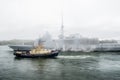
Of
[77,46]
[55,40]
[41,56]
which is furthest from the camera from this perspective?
[55,40]

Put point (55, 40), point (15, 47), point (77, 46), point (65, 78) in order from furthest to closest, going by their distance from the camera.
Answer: point (55, 40) < point (77, 46) < point (15, 47) < point (65, 78)

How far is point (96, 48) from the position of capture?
120438 mm

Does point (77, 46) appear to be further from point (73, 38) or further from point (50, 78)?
point (50, 78)

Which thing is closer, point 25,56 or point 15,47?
point 25,56

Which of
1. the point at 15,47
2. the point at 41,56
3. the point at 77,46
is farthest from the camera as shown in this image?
the point at 77,46

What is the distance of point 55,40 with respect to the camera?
141 metres

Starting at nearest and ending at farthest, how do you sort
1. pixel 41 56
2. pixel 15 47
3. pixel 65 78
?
pixel 65 78 < pixel 41 56 < pixel 15 47

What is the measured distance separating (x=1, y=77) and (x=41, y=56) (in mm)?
34920

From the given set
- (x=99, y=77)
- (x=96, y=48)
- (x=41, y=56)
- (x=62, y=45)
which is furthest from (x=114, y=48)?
(x=99, y=77)

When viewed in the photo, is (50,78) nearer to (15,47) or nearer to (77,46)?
(15,47)

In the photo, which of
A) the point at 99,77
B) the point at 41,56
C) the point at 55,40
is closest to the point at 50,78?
the point at 99,77

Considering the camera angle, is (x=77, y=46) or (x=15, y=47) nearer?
(x=15, y=47)

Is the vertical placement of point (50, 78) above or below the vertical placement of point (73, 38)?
below

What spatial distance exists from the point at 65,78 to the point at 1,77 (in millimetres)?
12780
